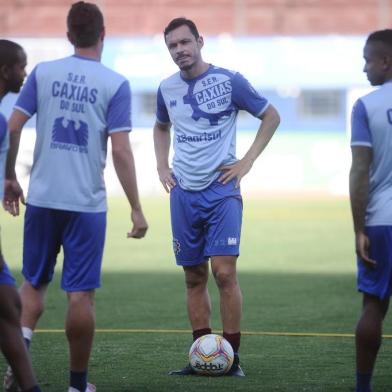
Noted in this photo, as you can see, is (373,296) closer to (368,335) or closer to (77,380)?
(368,335)

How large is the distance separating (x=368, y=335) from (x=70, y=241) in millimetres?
1729

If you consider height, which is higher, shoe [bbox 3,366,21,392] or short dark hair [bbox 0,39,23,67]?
short dark hair [bbox 0,39,23,67]

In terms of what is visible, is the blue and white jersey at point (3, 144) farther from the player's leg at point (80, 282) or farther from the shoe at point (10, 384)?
the shoe at point (10, 384)

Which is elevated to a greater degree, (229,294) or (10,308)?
(10,308)

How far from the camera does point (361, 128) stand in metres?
5.95

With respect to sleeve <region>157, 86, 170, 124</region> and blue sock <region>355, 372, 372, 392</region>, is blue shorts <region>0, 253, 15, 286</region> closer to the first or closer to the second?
blue sock <region>355, 372, 372, 392</region>

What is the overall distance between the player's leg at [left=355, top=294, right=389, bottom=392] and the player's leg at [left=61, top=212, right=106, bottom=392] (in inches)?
58.7

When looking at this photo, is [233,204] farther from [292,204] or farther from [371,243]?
[292,204]

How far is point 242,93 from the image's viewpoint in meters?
7.60

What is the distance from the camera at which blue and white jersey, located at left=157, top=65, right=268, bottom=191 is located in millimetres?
7559

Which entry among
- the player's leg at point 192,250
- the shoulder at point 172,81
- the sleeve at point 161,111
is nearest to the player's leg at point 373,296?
the player's leg at point 192,250

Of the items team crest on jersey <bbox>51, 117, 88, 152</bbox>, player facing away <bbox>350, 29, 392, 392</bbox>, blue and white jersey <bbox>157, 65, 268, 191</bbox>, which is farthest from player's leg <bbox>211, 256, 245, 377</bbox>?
team crest on jersey <bbox>51, 117, 88, 152</bbox>

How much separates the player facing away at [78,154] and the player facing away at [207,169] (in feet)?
4.13

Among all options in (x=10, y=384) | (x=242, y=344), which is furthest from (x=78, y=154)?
(x=242, y=344)
